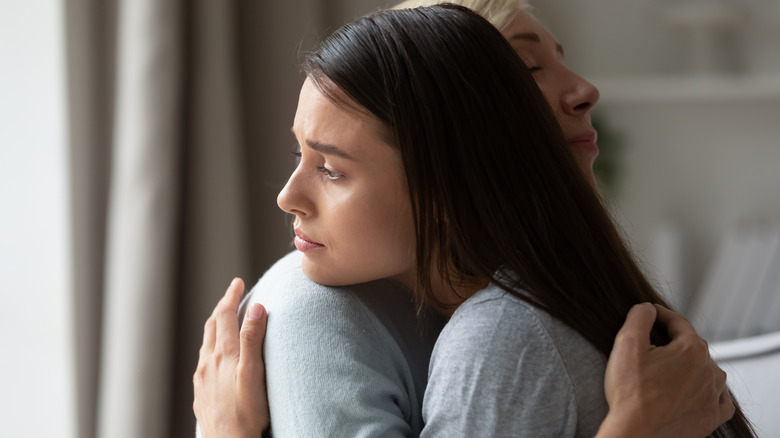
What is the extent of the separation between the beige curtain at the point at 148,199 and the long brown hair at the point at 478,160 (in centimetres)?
72

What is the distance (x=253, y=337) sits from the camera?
2.77 ft

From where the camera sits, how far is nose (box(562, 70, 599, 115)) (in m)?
1.09

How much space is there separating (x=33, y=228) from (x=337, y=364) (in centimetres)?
88

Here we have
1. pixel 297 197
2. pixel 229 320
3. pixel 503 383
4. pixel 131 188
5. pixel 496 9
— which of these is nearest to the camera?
pixel 503 383

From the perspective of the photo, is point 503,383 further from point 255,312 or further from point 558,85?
point 558,85

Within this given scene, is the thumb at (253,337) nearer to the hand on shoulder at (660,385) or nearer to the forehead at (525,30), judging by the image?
the hand on shoulder at (660,385)

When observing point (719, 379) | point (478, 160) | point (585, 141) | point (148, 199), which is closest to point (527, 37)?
point (585, 141)

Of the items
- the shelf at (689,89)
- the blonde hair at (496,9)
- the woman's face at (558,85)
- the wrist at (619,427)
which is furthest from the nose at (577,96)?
Answer: the shelf at (689,89)

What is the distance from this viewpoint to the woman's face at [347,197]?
777 mm

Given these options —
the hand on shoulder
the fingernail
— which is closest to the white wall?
the fingernail

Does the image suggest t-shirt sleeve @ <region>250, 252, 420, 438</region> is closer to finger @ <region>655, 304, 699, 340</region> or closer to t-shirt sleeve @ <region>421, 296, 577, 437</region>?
t-shirt sleeve @ <region>421, 296, 577, 437</region>

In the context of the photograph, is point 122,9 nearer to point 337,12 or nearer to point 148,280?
point 148,280

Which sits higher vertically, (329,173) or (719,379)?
(329,173)

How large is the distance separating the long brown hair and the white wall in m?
0.79
